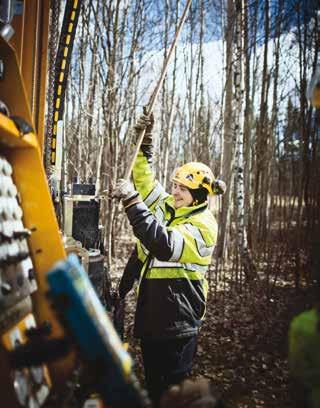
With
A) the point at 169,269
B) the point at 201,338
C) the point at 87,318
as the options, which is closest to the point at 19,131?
the point at 87,318

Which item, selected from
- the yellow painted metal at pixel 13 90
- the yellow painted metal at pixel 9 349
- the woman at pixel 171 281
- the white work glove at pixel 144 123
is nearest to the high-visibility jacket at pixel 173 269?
the woman at pixel 171 281

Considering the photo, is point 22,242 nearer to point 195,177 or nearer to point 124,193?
point 124,193

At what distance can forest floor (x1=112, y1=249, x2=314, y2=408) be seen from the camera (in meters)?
4.11

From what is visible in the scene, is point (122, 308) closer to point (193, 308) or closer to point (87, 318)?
point (193, 308)

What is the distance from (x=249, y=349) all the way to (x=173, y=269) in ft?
9.84

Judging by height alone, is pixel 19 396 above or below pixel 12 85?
below

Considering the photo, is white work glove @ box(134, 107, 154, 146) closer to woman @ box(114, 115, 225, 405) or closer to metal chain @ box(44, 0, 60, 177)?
woman @ box(114, 115, 225, 405)

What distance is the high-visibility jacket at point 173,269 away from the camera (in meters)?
2.83

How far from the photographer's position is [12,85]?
1.81 meters

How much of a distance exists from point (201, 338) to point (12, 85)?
5.04 meters

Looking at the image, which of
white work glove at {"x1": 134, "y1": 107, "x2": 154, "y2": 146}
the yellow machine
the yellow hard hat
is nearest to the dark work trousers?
the yellow hard hat

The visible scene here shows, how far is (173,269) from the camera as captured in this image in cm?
306

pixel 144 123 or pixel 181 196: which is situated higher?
pixel 144 123

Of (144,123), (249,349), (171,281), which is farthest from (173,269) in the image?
(249,349)
